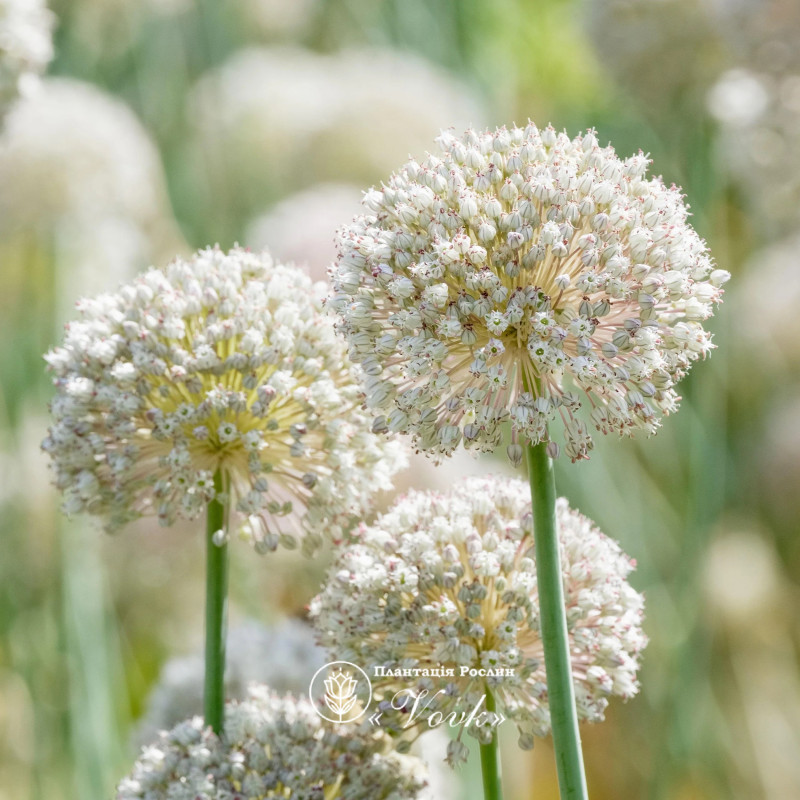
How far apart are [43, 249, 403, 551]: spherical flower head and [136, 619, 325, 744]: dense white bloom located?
20 cm

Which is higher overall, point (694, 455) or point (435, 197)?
point (694, 455)

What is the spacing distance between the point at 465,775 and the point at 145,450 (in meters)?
0.45

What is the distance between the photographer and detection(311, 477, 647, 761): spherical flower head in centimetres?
67

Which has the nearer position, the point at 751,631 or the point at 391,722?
the point at 391,722

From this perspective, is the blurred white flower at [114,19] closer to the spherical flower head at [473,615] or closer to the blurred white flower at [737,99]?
the blurred white flower at [737,99]

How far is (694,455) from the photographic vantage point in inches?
60.6

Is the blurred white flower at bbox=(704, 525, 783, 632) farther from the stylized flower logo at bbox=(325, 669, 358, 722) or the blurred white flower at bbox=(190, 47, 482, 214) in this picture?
the stylized flower logo at bbox=(325, 669, 358, 722)

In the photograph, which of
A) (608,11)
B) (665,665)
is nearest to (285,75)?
(608,11)

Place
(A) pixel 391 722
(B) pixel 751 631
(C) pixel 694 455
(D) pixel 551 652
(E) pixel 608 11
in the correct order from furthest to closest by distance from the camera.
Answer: (B) pixel 751 631 → (E) pixel 608 11 → (C) pixel 694 455 → (A) pixel 391 722 → (D) pixel 551 652

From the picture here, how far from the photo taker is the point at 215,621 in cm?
72

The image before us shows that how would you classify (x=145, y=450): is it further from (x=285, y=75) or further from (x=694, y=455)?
(x=285, y=75)
